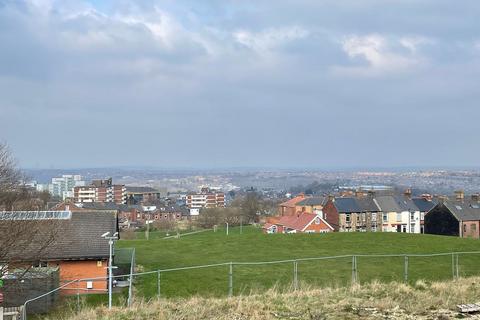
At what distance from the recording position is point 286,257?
118ft

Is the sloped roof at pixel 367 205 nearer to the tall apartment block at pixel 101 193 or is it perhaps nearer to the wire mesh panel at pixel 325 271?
the wire mesh panel at pixel 325 271

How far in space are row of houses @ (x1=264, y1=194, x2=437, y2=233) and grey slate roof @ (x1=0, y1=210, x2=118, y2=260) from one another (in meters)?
42.4

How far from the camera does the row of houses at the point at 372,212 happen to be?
7550 cm

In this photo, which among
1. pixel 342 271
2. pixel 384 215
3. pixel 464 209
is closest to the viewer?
pixel 342 271

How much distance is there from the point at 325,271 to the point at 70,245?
14.3 meters

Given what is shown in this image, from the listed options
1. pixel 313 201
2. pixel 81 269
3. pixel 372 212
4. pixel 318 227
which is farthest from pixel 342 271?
pixel 313 201

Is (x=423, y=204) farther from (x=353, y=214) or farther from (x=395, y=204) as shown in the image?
(x=353, y=214)

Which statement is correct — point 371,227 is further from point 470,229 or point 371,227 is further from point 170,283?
point 170,283

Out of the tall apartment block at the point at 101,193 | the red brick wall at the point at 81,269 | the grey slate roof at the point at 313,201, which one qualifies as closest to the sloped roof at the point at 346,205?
the grey slate roof at the point at 313,201

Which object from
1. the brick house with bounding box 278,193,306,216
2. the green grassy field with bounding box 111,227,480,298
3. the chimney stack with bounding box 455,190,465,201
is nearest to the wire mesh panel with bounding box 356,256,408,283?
the green grassy field with bounding box 111,227,480,298

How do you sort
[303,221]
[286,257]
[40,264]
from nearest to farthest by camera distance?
[40,264] → [286,257] → [303,221]

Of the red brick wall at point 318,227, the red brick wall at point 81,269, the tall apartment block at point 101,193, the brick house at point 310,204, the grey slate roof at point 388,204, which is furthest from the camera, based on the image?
the tall apartment block at point 101,193

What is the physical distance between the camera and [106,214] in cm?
3272

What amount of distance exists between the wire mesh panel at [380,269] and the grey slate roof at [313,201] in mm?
48315
